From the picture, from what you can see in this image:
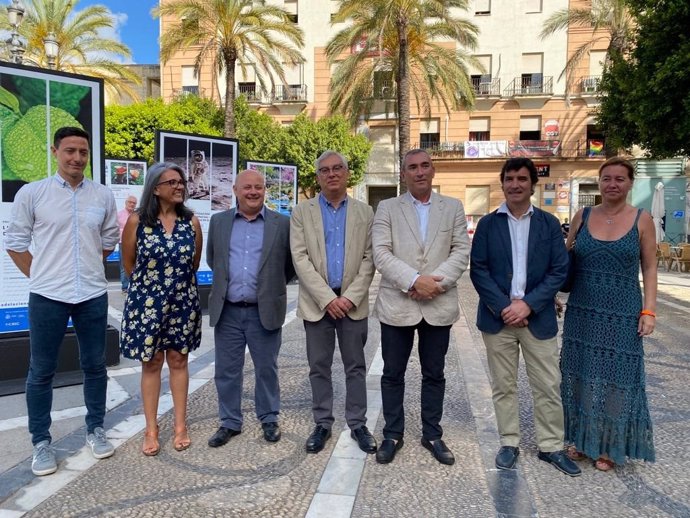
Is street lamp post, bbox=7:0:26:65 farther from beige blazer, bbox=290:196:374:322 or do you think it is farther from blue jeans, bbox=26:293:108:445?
beige blazer, bbox=290:196:374:322

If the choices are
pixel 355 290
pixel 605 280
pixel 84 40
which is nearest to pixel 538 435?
pixel 605 280

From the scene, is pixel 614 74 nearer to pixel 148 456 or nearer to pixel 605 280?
pixel 605 280

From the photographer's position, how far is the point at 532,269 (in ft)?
10.3

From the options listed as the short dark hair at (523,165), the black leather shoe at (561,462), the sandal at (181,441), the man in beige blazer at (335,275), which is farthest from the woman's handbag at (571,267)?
the sandal at (181,441)

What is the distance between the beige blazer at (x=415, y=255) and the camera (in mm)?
3189

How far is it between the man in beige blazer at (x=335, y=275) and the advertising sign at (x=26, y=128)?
2664mm

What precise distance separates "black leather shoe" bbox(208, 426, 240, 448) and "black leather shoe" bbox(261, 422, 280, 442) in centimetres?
22

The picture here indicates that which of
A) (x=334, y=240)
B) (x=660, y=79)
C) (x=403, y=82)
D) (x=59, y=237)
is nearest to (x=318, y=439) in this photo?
(x=334, y=240)

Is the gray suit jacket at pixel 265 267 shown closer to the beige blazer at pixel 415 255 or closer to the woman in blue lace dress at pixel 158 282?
the woman in blue lace dress at pixel 158 282

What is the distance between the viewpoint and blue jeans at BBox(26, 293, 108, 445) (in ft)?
10.4

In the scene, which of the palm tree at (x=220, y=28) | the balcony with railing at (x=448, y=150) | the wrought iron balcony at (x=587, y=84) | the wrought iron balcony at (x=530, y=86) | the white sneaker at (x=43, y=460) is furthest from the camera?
the balcony with railing at (x=448, y=150)

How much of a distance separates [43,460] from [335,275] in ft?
6.85

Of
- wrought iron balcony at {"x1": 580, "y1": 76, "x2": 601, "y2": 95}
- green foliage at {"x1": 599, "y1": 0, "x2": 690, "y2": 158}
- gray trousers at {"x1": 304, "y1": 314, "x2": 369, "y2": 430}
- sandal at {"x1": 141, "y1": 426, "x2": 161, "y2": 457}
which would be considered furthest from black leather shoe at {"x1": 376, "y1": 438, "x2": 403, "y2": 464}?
wrought iron balcony at {"x1": 580, "y1": 76, "x2": 601, "y2": 95}

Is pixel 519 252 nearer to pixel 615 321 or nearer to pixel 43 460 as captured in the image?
pixel 615 321
